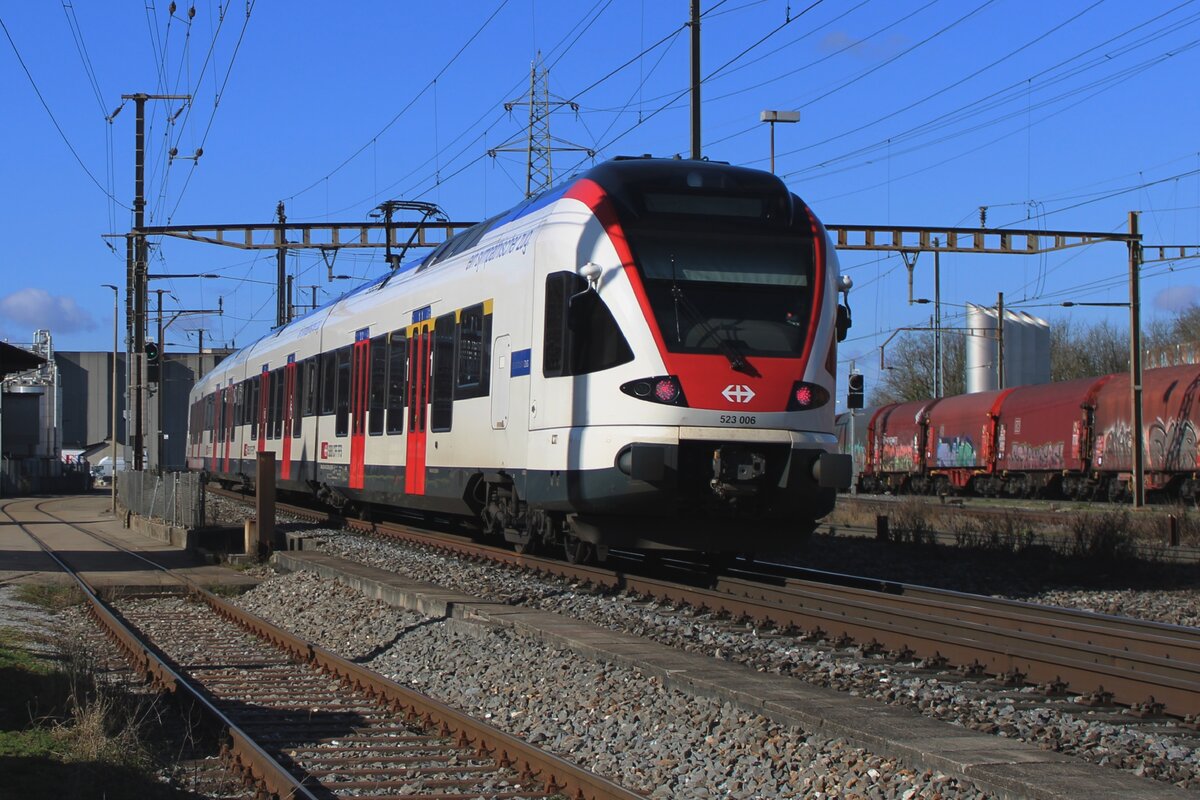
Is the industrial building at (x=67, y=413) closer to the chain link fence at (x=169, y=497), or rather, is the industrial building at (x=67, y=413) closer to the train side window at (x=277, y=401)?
the chain link fence at (x=169, y=497)

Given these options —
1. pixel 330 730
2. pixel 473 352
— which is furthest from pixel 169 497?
pixel 330 730

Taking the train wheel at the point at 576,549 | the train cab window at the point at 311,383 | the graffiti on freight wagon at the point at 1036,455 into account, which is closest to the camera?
the train wheel at the point at 576,549

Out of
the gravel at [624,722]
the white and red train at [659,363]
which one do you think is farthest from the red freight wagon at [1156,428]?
the gravel at [624,722]

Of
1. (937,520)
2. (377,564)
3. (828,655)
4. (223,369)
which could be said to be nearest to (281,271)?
(223,369)

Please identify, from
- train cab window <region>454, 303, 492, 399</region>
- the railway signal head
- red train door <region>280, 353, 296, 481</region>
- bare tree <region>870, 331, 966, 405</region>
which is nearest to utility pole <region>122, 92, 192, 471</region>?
the railway signal head

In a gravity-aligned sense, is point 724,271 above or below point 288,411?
above

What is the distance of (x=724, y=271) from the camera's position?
1223 centimetres

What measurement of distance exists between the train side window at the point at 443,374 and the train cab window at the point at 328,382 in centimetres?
578

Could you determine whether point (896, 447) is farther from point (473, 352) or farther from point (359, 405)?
point (473, 352)

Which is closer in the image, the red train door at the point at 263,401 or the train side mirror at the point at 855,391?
the train side mirror at the point at 855,391

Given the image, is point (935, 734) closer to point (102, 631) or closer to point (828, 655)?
point (828, 655)

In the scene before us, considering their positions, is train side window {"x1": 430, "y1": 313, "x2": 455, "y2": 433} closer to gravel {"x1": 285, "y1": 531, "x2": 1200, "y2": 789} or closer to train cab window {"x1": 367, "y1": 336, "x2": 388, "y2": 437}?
train cab window {"x1": 367, "y1": 336, "x2": 388, "y2": 437}

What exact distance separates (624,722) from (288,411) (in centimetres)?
1939

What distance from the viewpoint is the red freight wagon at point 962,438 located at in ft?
124
